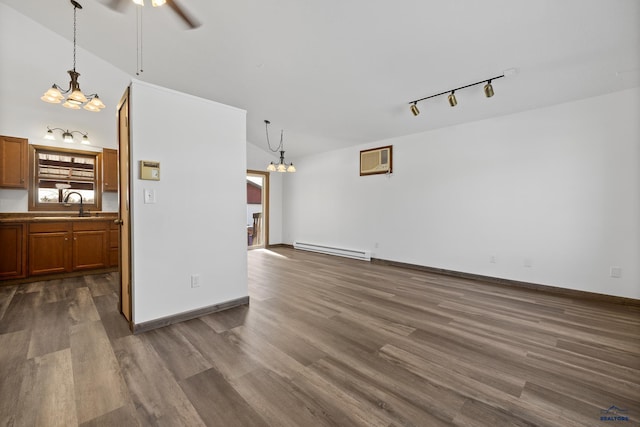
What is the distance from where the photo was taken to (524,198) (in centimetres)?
396

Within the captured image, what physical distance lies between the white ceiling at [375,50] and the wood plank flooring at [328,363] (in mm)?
2876

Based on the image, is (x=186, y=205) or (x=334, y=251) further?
(x=334, y=251)

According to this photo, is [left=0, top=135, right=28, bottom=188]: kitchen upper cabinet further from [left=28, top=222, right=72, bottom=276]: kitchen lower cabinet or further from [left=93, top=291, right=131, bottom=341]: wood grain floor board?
[left=93, top=291, right=131, bottom=341]: wood grain floor board

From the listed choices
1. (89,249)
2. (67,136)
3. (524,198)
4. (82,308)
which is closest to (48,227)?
(89,249)

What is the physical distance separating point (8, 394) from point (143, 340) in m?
0.79

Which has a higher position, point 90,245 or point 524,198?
point 524,198

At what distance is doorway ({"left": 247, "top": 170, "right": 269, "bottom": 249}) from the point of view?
7.75 metres

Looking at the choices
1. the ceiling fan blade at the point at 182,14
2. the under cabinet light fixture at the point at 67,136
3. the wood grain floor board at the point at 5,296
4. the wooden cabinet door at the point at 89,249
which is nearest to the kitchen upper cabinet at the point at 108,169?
the under cabinet light fixture at the point at 67,136

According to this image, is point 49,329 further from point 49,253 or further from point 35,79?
point 35,79

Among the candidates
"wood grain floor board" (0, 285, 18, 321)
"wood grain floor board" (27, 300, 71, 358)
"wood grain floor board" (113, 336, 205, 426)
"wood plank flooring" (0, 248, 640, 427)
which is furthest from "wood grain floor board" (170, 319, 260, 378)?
"wood grain floor board" (0, 285, 18, 321)

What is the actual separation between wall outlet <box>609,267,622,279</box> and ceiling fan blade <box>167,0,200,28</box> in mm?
5721

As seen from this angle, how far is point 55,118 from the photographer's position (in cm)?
455

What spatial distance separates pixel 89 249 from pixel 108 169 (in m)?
1.56

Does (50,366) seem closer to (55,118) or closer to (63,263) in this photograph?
(63,263)
